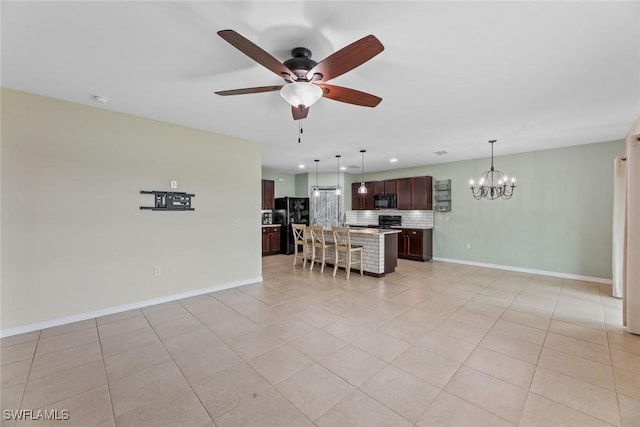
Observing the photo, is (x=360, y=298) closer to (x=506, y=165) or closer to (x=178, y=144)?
(x=178, y=144)

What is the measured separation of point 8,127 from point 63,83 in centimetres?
84

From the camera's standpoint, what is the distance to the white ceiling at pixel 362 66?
166 cm

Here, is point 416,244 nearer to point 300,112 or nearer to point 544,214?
point 544,214

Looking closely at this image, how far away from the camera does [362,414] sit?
1.71 meters

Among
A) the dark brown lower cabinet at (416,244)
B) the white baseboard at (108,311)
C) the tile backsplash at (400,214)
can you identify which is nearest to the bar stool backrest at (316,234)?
the white baseboard at (108,311)

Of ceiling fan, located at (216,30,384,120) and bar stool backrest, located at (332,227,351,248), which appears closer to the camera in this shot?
ceiling fan, located at (216,30,384,120)

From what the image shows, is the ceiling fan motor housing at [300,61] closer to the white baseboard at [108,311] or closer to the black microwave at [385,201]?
the white baseboard at [108,311]

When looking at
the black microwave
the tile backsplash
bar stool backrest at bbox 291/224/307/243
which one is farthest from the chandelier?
bar stool backrest at bbox 291/224/307/243

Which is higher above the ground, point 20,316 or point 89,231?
→ point 89,231

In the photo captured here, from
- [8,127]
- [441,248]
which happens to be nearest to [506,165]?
[441,248]

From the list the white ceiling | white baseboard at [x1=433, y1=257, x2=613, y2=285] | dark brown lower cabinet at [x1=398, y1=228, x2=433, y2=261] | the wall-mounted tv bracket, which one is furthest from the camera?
dark brown lower cabinet at [x1=398, y1=228, x2=433, y2=261]

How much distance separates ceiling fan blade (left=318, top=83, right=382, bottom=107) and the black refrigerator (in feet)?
19.8

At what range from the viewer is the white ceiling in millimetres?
1663

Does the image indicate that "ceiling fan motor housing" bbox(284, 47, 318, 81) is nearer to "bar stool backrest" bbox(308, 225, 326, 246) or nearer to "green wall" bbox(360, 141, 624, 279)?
"bar stool backrest" bbox(308, 225, 326, 246)
